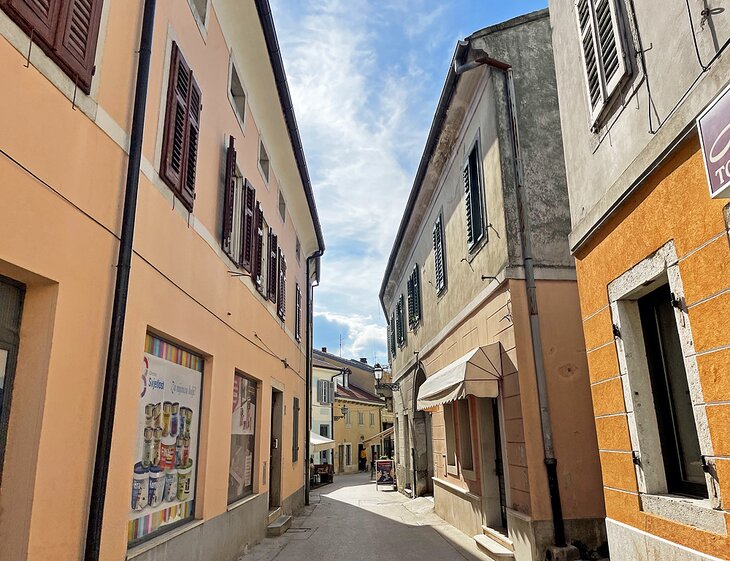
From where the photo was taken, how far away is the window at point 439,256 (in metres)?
11.8

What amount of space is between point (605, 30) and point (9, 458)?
546 centimetres

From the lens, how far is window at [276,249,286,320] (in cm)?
1251

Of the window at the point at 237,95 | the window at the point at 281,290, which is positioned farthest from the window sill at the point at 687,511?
the window at the point at 281,290

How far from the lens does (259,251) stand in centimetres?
1009

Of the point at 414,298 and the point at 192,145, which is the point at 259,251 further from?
the point at 414,298

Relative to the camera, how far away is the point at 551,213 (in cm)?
795

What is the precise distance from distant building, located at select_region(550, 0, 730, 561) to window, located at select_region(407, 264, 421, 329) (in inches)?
374

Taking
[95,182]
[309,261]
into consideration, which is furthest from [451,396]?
[309,261]

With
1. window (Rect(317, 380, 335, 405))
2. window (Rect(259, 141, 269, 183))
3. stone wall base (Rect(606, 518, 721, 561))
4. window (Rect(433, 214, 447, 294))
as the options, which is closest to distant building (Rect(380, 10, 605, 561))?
window (Rect(433, 214, 447, 294))

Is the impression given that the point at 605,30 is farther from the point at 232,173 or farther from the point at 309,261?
the point at 309,261

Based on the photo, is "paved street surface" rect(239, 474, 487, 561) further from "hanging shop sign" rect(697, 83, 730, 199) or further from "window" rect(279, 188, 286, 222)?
"window" rect(279, 188, 286, 222)

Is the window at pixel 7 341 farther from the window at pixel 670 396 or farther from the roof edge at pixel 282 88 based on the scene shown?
the roof edge at pixel 282 88

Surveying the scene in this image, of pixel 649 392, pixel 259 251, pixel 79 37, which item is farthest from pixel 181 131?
pixel 649 392

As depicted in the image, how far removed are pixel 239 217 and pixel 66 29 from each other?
5.01 m
